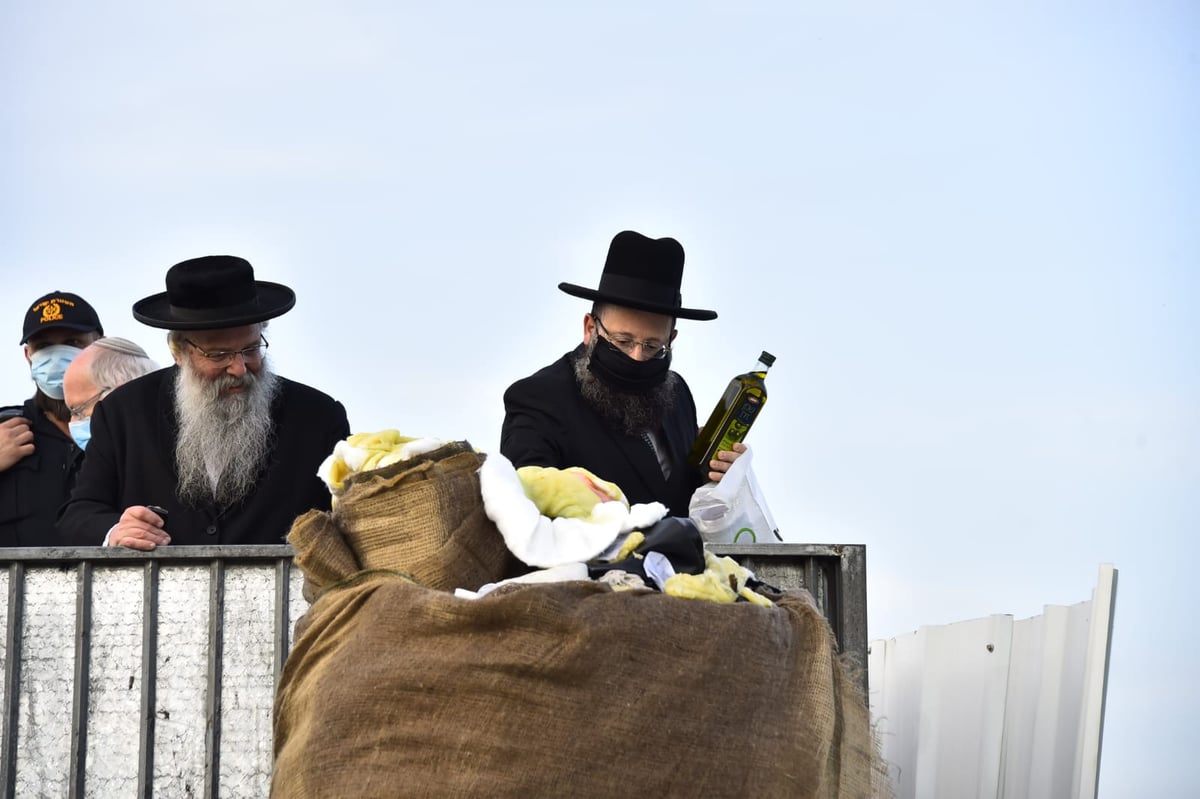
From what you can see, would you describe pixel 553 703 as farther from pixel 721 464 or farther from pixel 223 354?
pixel 223 354

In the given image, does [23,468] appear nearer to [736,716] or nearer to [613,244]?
[613,244]

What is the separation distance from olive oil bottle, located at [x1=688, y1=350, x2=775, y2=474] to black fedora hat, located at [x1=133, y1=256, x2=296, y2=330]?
5.37ft

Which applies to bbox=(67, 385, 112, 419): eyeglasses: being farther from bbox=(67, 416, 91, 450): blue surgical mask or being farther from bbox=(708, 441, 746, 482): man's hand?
bbox=(708, 441, 746, 482): man's hand

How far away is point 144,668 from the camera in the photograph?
5.11 m

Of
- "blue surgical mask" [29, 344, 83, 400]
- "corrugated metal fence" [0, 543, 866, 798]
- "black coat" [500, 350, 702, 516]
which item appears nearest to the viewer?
"corrugated metal fence" [0, 543, 866, 798]

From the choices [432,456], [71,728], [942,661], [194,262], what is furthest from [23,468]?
[942,661]

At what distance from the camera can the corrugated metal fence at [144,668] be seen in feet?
16.7

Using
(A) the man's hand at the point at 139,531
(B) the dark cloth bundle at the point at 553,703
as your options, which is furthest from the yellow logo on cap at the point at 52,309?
(B) the dark cloth bundle at the point at 553,703

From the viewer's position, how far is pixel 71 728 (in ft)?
16.8

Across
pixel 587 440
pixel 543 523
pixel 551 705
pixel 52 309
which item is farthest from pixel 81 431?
pixel 551 705

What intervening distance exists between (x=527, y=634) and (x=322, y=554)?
0.65 metres

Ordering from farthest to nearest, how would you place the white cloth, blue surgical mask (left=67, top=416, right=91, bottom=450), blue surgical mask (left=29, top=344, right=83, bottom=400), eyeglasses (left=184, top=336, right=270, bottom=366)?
blue surgical mask (left=29, top=344, right=83, bottom=400), blue surgical mask (left=67, top=416, right=91, bottom=450), eyeglasses (left=184, top=336, right=270, bottom=366), the white cloth

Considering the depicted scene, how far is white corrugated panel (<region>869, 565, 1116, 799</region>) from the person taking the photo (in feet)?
16.3

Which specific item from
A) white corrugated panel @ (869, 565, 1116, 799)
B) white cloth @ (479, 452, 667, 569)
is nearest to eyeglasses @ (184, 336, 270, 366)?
white cloth @ (479, 452, 667, 569)
